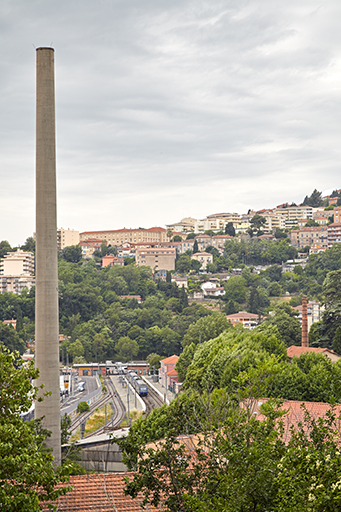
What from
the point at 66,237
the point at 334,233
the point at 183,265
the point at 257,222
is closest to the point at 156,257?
the point at 183,265

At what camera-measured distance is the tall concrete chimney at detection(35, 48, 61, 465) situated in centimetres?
1977

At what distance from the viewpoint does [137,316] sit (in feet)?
306

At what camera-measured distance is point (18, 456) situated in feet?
27.2

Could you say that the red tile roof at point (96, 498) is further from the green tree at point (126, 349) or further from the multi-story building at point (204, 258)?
the multi-story building at point (204, 258)

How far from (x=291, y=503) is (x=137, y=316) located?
8680cm

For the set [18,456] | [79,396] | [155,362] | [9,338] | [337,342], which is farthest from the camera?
[155,362]

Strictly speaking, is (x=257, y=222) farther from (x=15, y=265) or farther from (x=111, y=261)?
(x=15, y=265)

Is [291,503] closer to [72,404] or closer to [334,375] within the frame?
[334,375]

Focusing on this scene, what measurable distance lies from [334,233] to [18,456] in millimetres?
130581

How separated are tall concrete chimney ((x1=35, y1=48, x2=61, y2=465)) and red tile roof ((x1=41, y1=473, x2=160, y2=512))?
14.0 ft

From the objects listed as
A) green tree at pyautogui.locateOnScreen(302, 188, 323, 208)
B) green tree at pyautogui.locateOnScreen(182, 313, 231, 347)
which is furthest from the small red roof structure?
green tree at pyautogui.locateOnScreen(302, 188, 323, 208)

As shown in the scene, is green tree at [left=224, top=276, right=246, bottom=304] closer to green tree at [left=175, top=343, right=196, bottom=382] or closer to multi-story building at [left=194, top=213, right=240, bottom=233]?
green tree at [left=175, top=343, right=196, bottom=382]

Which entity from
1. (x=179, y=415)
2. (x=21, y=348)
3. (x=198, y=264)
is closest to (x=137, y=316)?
(x=21, y=348)

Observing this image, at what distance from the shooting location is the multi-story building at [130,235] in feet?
482
